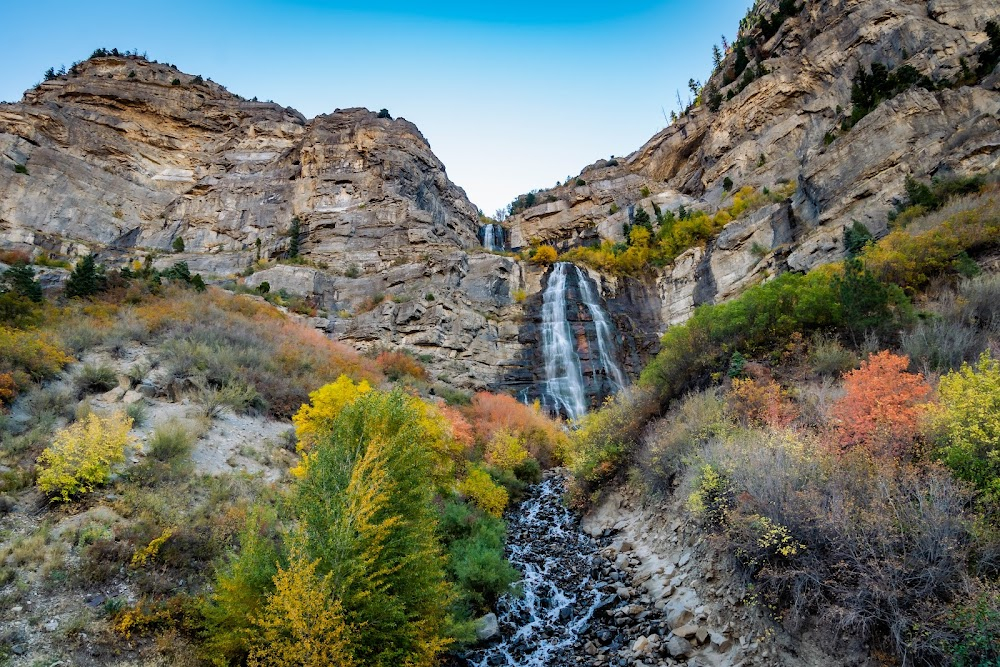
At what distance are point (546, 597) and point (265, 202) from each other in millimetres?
48064

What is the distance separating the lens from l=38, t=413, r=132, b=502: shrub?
26.2 ft

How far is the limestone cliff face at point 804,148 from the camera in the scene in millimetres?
23375

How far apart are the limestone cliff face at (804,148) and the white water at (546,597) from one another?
19.9 meters

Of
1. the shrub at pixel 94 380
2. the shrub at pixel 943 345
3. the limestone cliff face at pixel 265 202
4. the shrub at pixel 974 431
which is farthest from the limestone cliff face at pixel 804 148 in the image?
the shrub at pixel 94 380

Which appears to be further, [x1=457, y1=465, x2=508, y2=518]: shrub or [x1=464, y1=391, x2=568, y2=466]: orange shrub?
[x1=464, y1=391, x2=568, y2=466]: orange shrub

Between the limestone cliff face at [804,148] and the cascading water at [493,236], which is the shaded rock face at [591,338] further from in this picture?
the cascading water at [493,236]

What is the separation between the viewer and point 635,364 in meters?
34.7

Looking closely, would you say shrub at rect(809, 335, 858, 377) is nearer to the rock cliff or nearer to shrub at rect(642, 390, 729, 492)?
shrub at rect(642, 390, 729, 492)

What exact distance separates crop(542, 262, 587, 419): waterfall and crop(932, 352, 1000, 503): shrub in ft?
78.5

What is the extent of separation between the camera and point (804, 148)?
126 ft

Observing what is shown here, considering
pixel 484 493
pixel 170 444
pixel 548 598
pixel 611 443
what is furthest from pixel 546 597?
pixel 170 444

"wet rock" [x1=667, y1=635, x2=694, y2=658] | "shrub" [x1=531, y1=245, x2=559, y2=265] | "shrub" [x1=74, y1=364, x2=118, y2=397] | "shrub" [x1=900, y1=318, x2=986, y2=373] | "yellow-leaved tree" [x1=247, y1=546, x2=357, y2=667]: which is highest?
"shrub" [x1=531, y1=245, x2=559, y2=265]

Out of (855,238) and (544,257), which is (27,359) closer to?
(855,238)

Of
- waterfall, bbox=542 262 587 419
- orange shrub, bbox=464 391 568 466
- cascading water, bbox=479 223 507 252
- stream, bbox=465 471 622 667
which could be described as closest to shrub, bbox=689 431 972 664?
stream, bbox=465 471 622 667
